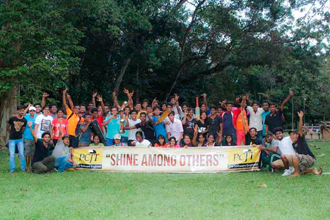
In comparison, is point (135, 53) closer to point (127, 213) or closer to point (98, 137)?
point (98, 137)

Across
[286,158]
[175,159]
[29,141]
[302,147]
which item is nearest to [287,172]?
[286,158]

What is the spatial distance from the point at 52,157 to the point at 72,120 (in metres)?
1.56

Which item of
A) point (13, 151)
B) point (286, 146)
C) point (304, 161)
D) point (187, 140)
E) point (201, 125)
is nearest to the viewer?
point (304, 161)

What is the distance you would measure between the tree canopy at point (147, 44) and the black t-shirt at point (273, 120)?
428 centimetres

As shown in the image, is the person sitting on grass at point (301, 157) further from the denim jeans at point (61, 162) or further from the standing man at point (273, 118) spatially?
the denim jeans at point (61, 162)

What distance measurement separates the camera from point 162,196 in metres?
7.95

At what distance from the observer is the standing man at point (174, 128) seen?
A: 41.7ft

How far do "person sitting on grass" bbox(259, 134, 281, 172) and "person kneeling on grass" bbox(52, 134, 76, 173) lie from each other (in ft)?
17.2

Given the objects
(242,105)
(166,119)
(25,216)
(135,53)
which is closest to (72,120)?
(166,119)

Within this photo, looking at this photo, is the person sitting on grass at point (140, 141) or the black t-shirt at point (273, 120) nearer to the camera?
the person sitting on grass at point (140, 141)

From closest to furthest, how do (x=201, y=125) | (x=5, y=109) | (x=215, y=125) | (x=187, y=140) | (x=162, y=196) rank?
(x=162, y=196), (x=187, y=140), (x=215, y=125), (x=201, y=125), (x=5, y=109)

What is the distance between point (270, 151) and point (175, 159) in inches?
99.4

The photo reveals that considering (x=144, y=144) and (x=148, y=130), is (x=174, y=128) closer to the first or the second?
(x=148, y=130)

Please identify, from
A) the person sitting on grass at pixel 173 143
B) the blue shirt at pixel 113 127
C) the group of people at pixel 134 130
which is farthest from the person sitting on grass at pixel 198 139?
the blue shirt at pixel 113 127
